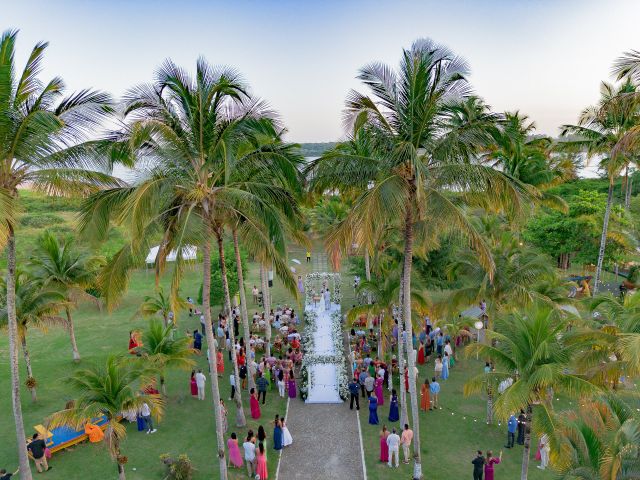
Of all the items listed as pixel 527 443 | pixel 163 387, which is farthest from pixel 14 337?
pixel 527 443

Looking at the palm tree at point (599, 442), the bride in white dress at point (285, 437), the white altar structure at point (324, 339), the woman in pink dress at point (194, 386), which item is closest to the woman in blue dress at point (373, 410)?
the white altar structure at point (324, 339)

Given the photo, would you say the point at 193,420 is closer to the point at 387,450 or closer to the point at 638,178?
the point at 387,450

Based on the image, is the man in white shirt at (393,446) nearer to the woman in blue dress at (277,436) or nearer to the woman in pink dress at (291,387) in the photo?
the woman in blue dress at (277,436)

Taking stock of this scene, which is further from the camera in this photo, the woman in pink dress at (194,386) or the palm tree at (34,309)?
the woman in pink dress at (194,386)

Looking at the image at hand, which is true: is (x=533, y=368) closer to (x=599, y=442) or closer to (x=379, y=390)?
(x=599, y=442)

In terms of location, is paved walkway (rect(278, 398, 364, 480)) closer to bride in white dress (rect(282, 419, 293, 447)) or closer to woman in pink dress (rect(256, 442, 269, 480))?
bride in white dress (rect(282, 419, 293, 447))

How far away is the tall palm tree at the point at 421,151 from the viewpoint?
10438 millimetres

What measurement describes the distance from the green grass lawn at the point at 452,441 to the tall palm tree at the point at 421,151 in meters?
1.21

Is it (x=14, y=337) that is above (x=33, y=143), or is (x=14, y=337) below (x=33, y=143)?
below

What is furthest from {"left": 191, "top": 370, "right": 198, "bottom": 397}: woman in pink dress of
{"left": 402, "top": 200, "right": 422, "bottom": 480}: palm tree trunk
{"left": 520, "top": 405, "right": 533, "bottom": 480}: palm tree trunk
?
{"left": 520, "top": 405, "right": 533, "bottom": 480}: palm tree trunk

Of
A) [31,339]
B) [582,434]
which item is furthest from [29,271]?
[582,434]

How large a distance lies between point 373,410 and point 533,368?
21.3ft

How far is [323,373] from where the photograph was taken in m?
18.4

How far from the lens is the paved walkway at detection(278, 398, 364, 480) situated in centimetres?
1261
